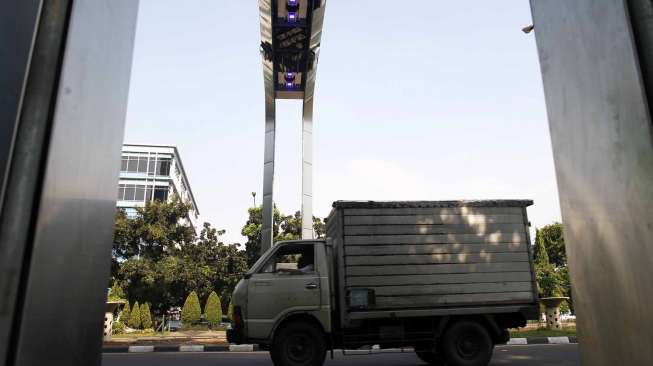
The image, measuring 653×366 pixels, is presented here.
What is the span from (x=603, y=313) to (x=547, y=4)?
0.69 m

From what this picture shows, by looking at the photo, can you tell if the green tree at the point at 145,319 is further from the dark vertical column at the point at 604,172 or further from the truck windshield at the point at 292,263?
the dark vertical column at the point at 604,172

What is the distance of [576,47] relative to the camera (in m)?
0.91

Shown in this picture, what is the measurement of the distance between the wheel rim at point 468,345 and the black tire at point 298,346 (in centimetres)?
220

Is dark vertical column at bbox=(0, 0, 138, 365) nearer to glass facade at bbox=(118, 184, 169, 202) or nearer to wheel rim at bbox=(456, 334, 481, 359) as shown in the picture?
wheel rim at bbox=(456, 334, 481, 359)

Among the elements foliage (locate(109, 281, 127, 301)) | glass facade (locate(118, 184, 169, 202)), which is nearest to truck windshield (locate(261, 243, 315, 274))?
foliage (locate(109, 281, 127, 301))

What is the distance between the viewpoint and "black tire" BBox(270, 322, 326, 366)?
21.4 feet

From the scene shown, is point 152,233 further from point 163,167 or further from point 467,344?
point 163,167

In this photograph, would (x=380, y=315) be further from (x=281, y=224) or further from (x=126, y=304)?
(x=281, y=224)

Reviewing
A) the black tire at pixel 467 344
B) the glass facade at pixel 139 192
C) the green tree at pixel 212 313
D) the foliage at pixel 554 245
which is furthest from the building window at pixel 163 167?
the black tire at pixel 467 344

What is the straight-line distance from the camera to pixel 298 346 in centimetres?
664

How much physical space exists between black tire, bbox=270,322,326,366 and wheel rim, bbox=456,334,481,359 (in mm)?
2205

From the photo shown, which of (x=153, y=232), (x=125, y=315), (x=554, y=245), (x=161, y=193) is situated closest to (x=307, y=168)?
(x=125, y=315)

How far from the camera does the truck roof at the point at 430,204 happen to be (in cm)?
730

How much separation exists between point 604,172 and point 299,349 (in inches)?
253
